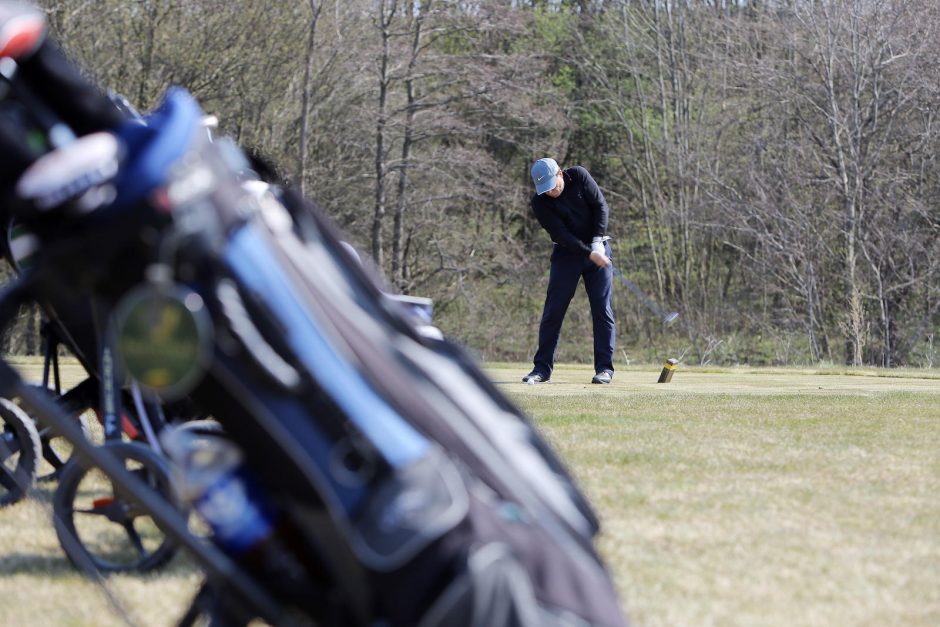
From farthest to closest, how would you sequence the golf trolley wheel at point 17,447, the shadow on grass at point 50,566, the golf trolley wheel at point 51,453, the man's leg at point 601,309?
the man's leg at point 601,309 < the golf trolley wheel at point 51,453 < the golf trolley wheel at point 17,447 < the shadow on grass at point 50,566

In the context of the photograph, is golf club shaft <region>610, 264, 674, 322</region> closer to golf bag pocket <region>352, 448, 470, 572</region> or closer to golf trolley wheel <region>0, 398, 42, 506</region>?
golf trolley wheel <region>0, 398, 42, 506</region>

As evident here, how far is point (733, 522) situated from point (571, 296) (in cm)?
622

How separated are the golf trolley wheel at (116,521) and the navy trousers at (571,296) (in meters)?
6.61

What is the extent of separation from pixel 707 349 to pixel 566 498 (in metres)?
24.6

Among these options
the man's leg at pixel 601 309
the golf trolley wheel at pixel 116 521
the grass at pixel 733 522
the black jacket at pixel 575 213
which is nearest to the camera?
the grass at pixel 733 522

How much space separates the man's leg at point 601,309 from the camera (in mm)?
10789

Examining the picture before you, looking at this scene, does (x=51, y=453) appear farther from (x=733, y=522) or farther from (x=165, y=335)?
(x=165, y=335)

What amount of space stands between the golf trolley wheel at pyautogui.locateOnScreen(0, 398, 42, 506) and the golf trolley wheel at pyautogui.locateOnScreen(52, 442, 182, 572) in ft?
1.83

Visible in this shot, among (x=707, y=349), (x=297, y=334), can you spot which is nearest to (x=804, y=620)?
(x=297, y=334)

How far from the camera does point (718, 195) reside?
29.0 m

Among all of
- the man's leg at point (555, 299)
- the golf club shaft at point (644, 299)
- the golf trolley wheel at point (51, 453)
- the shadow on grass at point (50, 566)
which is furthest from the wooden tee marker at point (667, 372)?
the shadow on grass at point (50, 566)

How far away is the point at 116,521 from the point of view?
414 centimetres

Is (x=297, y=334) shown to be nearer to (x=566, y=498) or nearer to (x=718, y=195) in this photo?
(x=566, y=498)

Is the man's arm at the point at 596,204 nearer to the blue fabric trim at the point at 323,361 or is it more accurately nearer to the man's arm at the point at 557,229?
the man's arm at the point at 557,229
